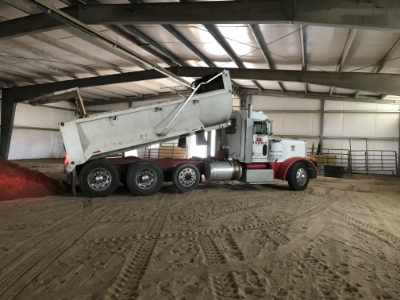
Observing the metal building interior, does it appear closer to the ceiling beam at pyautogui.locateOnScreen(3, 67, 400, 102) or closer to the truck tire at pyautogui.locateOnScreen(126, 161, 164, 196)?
the ceiling beam at pyautogui.locateOnScreen(3, 67, 400, 102)

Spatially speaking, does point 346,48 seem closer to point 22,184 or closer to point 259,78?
point 259,78

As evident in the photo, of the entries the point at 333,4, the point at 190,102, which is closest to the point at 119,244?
the point at 190,102

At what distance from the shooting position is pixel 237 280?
148 inches

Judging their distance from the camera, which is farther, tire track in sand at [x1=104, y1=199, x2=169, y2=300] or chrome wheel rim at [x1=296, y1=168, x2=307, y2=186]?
chrome wheel rim at [x1=296, y1=168, x2=307, y2=186]

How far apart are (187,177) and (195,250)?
5242mm

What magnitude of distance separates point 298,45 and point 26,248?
9.39 m

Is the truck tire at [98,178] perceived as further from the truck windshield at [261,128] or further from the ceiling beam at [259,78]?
the ceiling beam at [259,78]

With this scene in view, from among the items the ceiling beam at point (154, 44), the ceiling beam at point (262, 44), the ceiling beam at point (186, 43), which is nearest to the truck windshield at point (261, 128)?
the ceiling beam at point (262, 44)

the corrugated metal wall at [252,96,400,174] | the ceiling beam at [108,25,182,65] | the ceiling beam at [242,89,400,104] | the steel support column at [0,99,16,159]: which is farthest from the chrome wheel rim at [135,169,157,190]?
the corrugated metal wall at [252,96,400,174]

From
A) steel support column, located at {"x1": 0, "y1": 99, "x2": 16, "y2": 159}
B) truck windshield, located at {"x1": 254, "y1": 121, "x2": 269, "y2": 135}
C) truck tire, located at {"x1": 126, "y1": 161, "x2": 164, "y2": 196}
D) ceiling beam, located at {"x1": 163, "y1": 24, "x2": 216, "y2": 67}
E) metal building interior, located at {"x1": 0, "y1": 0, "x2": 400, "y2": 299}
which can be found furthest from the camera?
steel support column, located at {"x1": 0, "y1": 99, "x2": 16, "y2": 159}

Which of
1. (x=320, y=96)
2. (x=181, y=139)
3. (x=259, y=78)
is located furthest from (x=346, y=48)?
(x=320, y=96)

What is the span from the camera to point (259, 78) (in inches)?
546

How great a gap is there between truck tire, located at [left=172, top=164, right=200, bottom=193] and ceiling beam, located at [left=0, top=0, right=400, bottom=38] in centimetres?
427

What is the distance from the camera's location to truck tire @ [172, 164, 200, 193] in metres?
9.84
